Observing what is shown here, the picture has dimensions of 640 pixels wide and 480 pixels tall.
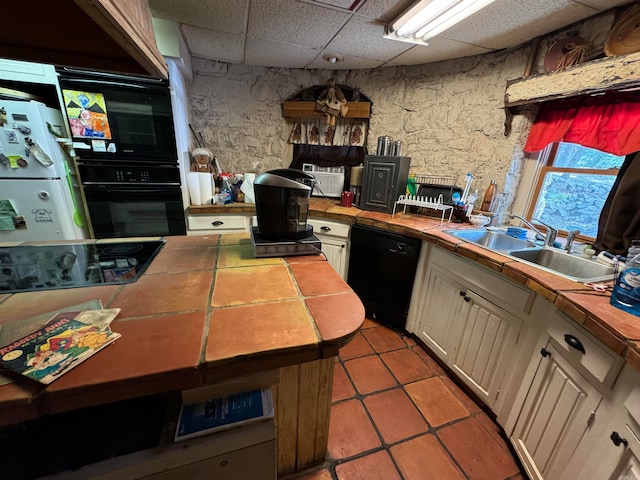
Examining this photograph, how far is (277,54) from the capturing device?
85.4 inches

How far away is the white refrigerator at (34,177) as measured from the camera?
1641 millimetres

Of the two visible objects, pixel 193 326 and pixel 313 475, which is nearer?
pixel 193 326

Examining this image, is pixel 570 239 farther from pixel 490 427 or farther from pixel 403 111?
pixel 403 111

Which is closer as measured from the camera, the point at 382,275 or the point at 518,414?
the point at 518,414

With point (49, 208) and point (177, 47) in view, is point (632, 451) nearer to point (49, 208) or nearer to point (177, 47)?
point (177, 47)

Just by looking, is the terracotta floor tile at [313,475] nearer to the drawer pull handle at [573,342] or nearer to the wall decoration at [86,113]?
the drawer pull handle at [573,342]

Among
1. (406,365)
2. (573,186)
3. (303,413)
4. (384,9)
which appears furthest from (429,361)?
(384,9)

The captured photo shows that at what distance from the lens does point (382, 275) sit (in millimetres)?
1979

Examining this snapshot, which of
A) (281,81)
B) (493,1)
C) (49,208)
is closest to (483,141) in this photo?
(493,1)

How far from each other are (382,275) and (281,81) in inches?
86.7

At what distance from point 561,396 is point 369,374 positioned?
0.95m

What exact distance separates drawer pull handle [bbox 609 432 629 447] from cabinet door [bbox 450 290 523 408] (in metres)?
0.49

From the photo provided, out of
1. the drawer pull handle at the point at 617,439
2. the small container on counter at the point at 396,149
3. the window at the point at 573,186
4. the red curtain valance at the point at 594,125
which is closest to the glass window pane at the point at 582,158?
the window at the point at 573,186

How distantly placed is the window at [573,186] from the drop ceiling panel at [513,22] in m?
0.73
